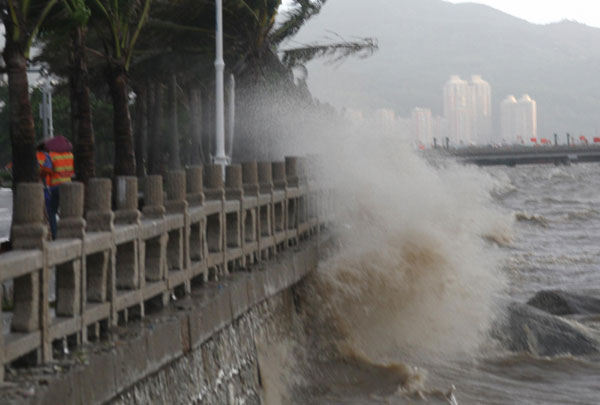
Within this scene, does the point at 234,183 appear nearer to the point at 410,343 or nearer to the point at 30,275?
the point at 410,343

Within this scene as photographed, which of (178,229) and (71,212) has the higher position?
(71,212)

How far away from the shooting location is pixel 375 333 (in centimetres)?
1234

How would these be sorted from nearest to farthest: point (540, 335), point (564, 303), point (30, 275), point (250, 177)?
point (30, 275) < point (250, 177) < point (540, 335) < point (564, 303)

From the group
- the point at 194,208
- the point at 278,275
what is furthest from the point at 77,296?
the point at 278,275

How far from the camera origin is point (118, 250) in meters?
6.69

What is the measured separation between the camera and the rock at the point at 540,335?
12.9 m

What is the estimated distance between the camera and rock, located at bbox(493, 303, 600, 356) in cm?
1289

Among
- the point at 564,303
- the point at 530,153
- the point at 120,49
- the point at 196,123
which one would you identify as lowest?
the point at 564,303

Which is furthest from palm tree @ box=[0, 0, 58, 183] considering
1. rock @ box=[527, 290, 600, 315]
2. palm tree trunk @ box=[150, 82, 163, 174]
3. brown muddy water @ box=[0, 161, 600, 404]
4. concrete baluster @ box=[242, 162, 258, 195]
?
palm tree trunk @ box=[150, 82, 163, 174]

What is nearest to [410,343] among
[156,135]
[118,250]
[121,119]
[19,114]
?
[19,114]

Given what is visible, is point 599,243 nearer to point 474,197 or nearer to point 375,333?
point 474,197

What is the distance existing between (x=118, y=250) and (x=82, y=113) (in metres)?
12.4

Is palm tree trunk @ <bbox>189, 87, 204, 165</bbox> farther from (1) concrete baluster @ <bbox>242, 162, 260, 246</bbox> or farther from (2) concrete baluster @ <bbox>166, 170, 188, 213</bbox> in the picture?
(2) concrete baluster @ <bbox>166, 170, 188, 213</bbox>

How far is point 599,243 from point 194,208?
26.0 meters
